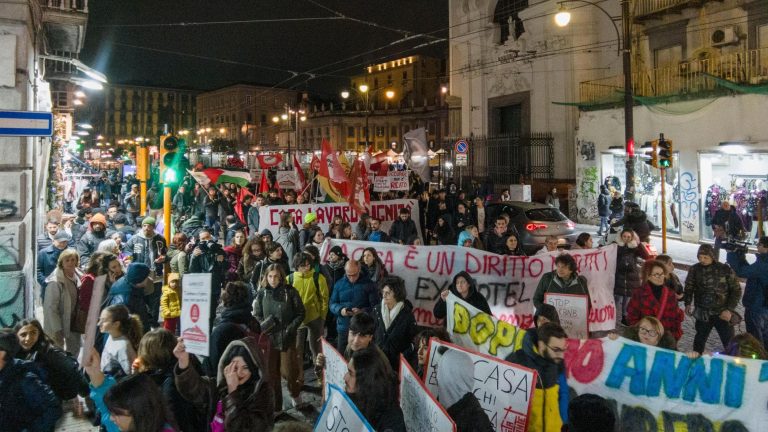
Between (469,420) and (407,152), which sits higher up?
(407,152)

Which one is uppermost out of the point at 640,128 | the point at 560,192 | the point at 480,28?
the point at 480,28

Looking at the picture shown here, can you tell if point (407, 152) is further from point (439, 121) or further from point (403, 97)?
point (403, 97)

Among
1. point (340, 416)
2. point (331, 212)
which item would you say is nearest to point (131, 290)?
point (340, 416)

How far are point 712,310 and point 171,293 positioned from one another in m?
6.24

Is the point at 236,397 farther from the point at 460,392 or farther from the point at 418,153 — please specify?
the point at 418,153

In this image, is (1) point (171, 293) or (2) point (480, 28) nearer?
(1) point (171, 293)

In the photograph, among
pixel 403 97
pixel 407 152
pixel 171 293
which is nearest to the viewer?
pixel 171 293

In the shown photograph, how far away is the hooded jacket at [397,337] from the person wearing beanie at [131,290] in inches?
102

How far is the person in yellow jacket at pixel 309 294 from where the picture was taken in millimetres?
6754

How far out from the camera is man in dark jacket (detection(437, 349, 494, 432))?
12.1 ft

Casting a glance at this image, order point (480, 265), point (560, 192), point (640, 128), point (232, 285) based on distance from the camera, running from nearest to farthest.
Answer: point (232, 285)
point (480, 265)
point (640, 128)
point (560, 192)

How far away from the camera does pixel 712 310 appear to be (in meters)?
6.47

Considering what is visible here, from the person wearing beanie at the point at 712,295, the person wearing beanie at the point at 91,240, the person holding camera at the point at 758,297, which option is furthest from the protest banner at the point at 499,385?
the person wearing beanie at the point at 91,240

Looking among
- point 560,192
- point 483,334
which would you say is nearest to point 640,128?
point 560,192
